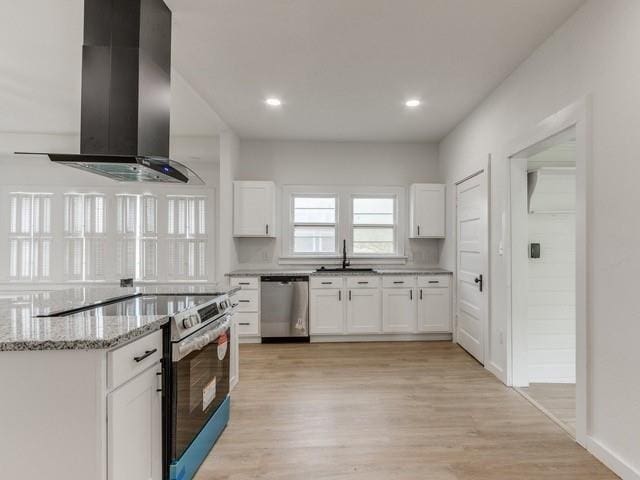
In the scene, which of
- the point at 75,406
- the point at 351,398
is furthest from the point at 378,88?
the point at 75,406

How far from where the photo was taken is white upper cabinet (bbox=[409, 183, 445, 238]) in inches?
193

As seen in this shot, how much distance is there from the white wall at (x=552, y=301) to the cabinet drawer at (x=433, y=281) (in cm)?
130

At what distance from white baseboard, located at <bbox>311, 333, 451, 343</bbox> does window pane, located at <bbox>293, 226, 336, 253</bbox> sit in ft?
4.31

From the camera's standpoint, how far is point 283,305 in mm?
4504

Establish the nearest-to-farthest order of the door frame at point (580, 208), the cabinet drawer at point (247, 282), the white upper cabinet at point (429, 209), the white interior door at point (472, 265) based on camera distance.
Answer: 1. the door frame at point (580, 208)
2. the white interior door at point (472, 265)
3. the cabinet drawer at point (247, 282)
4. the white upper cabinet at point (429, 209)

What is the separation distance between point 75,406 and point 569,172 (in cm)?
411

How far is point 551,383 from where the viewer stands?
3.24 m

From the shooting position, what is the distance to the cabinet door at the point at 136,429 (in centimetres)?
133

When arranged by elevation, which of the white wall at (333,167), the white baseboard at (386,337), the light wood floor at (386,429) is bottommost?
the light wood floor at (386,429)

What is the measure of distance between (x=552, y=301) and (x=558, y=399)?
0.90m

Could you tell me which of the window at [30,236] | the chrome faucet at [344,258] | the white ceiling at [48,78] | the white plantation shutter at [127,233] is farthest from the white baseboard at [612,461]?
the window at [30,236]

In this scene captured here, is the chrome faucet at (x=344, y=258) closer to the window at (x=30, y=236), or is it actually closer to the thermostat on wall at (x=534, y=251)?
the thermostat on wall at (x=534, y=251)

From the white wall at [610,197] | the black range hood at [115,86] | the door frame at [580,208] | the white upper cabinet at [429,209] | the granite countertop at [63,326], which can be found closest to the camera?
the granite countertop at [63,326]

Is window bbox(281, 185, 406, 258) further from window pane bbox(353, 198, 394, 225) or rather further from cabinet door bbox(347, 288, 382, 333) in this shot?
cabinet door bbox(347, 288, 382, 333)
